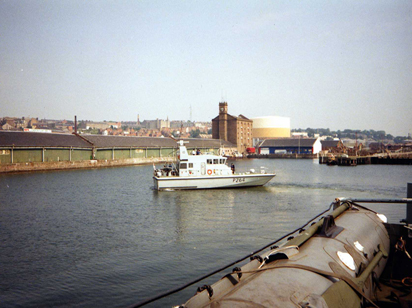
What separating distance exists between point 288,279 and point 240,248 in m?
10.9

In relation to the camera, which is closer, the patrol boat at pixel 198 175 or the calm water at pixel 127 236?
the calm water at pixel 127 236

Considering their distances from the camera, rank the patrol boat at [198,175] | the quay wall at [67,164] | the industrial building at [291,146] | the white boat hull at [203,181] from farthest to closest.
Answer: the industrial building at [291,146] → the quay wall at [67,164] → the patrol boat at [198,175] → the white boat hull at [203,181]

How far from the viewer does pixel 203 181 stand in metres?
36.5

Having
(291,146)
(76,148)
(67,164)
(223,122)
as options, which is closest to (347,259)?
(67,164)

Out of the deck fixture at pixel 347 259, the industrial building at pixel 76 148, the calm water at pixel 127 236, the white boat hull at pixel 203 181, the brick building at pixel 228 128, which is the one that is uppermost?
the brick building at pixel 228 128

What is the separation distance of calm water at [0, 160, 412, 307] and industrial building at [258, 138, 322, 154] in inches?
3894

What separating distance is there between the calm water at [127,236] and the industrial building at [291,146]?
325ft

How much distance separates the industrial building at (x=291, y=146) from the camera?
437 ft

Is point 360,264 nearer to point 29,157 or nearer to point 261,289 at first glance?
point 261,289

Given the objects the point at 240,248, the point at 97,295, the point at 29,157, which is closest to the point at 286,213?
the point at 240,248

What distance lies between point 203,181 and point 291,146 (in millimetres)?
106038

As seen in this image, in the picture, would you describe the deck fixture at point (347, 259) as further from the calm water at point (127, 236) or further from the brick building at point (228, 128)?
the brick building at point (228, 128)

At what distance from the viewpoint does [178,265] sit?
45.8 feet

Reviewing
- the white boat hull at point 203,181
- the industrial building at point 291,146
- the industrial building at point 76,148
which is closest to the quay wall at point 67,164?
the industrial building at point 76,148
